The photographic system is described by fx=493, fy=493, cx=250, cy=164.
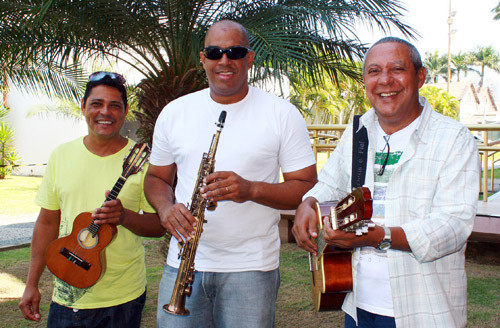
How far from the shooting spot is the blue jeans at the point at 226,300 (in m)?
2.55

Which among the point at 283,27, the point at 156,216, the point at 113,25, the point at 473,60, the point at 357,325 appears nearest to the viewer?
the point at 357,325

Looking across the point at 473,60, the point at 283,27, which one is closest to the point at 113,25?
the point at 283,27

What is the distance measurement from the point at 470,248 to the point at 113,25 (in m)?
6.16

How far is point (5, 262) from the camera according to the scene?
7562mm

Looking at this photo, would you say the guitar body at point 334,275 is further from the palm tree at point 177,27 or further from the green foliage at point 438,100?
the green foliage at point 438,100

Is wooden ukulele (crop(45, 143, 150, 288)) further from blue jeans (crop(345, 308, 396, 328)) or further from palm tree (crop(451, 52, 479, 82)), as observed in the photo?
palm tree (crop(451, 52, 479, 82))

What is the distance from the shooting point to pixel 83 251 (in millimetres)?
2744

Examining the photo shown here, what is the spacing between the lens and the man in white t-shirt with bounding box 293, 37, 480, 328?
196cm

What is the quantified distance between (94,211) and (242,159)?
84cm

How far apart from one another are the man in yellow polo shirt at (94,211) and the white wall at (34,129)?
67.0 feet

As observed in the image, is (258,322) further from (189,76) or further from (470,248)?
(470,248)

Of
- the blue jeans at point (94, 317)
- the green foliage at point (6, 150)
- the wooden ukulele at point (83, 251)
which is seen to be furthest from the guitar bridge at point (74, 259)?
the green foliage at point (6, 150)

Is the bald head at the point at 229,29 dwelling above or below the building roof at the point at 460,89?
below

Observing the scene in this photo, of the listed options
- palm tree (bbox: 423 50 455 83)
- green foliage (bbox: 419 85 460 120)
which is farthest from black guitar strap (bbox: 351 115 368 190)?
palm tree (bbox: 423 50 455 83)
